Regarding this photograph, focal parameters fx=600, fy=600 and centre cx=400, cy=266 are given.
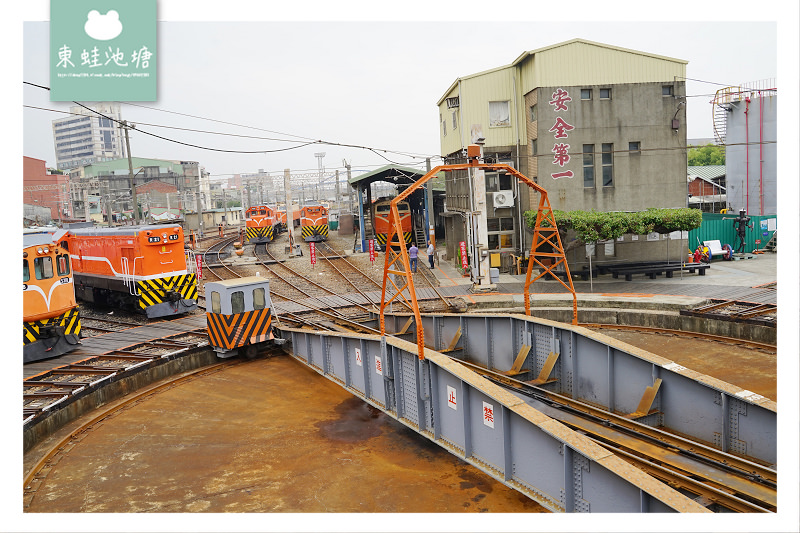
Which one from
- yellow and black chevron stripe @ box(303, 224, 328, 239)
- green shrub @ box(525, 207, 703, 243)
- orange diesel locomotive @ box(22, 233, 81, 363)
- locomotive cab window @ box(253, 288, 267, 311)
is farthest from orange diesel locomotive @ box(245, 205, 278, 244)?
locomotive cab window @ box(253, 288, 267, 311)

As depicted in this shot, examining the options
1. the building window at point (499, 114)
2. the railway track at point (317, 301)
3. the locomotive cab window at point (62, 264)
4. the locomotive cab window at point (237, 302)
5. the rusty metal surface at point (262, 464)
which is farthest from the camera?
the building window at point (499, 114)

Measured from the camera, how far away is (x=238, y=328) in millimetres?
15117

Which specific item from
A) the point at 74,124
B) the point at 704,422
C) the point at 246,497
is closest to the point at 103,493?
the point at 246,497

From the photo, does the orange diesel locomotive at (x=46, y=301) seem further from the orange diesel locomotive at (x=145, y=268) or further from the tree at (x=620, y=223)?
the tree at (x=620, y=223)

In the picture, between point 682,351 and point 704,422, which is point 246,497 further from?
point 682,351

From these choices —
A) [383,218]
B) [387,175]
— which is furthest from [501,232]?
[387,175]

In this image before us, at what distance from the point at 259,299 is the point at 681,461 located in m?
10.7

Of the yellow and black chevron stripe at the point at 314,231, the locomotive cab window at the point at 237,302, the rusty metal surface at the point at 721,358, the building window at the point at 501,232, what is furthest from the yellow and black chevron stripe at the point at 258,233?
the rusty metal surface at the point at 721,358

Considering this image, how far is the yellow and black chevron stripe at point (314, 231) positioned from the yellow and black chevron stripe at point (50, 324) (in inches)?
1078

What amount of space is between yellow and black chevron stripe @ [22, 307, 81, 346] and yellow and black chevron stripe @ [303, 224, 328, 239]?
27.4 meters

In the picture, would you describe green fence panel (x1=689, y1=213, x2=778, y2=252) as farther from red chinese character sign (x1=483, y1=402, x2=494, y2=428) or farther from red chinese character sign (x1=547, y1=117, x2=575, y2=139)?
red chinese character sign (x1=483, y1=402, x2=494, y2=428)

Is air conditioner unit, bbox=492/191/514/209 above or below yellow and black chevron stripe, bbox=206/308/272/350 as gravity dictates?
above

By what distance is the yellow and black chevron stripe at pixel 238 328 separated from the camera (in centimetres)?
1508

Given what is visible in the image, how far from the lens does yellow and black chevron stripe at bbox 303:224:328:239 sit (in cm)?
4288
